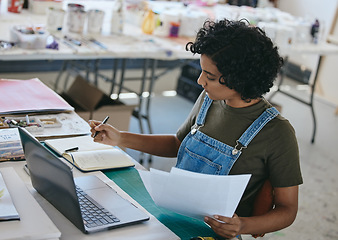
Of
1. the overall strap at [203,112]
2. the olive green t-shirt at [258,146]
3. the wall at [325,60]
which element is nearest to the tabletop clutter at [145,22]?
the wall at [325,60]

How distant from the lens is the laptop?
3.93ft

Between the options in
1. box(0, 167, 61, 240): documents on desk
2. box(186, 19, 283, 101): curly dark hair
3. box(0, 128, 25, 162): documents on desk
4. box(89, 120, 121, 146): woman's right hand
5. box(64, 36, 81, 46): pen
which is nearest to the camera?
box(0, 167, 61, 240): documents on desk

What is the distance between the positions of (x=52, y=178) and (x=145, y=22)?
95.3 inches

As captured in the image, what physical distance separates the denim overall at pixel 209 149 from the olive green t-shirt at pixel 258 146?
15mm

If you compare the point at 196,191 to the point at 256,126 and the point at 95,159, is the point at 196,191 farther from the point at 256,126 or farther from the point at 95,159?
the point at 95,159

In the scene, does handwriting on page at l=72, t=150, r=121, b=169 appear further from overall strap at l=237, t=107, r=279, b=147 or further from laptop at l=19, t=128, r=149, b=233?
→ overall strap at l=237, t=107, r=279, b=147

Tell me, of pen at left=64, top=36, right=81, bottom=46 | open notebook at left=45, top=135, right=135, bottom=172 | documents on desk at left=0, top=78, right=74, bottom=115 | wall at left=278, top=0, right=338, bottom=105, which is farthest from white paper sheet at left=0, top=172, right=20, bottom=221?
wall at left=278, top=0, right=338, bottom=105

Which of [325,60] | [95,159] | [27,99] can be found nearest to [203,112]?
[95,159]

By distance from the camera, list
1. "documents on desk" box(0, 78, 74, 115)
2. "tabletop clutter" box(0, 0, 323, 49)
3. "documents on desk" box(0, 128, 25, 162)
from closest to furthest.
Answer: "documents on desk" box(0, 128, 25, 162) → "documents on desk" box(0, 78, 74, 115) → "tabletop clutter" box(0, 0, 323, 49)

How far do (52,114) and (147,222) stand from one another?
0.75 m

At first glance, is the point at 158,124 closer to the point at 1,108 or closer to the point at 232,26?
the point at 1,108

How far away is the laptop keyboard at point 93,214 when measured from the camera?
127 centimetres

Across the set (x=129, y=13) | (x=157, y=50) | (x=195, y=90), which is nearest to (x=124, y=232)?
(x=157, y=50)

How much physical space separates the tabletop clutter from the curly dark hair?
4.98 feet
